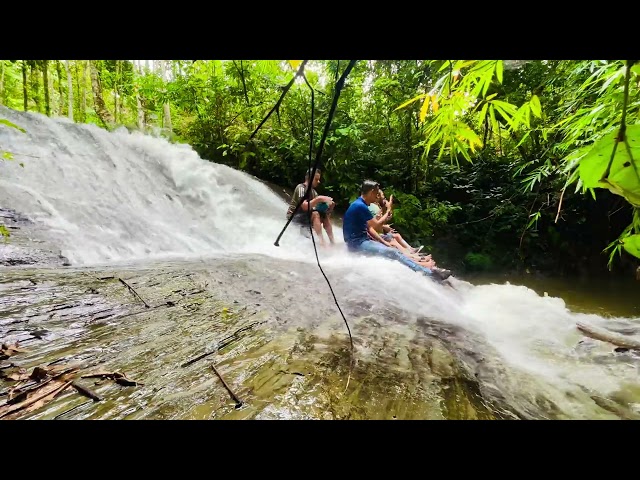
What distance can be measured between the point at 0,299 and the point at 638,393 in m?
3.51

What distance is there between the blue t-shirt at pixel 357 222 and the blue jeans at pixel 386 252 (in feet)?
0.30

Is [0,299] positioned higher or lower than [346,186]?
lower

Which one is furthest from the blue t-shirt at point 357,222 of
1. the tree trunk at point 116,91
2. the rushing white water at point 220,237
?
the tree trunk at point 116,91

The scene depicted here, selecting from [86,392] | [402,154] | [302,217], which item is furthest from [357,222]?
[402,154]

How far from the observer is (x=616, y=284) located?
6547mm

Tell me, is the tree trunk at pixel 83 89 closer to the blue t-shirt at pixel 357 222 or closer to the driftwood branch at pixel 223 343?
the blue t-shirt at pixel 357 222

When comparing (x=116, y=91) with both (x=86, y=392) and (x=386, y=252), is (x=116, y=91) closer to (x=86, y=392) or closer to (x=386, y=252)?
(x=386, y=252)

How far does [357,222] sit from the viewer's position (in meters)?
4.79

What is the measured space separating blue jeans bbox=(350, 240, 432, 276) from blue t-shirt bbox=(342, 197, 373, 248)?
0.09 metres

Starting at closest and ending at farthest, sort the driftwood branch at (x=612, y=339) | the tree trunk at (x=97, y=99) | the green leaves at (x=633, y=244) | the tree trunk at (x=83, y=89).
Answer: the green leaves at (x=633, y=244)
the driftwood branch at (x=612, y=339)
the tree trunk at (x=97, y=99)
the tree trunk at (x=83, y=89)

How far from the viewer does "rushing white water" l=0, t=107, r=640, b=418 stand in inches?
84.4

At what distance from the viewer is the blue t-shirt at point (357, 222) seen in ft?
15.5
